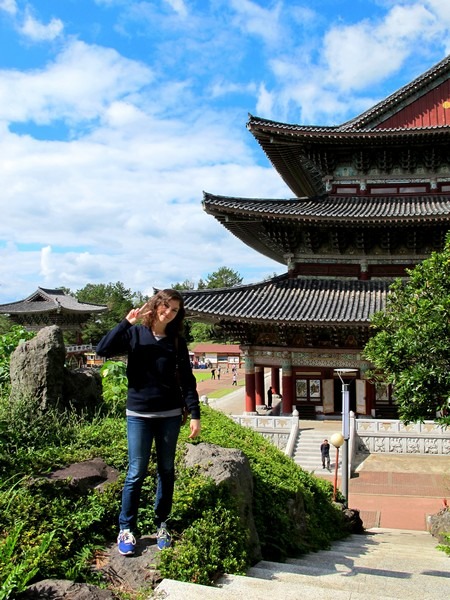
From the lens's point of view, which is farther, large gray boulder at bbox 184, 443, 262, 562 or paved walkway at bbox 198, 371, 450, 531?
paved walkway at bbox 198, 371, 450, 531

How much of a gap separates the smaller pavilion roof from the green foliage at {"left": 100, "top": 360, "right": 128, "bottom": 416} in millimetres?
43810

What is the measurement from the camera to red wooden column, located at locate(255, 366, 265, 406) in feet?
73.1

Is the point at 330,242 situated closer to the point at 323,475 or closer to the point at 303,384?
the point at 303,384

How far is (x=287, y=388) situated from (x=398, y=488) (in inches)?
239

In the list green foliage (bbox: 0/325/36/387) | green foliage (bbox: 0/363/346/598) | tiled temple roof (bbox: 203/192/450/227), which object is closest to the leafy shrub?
green foliage (bbox: 0/363/346/598)

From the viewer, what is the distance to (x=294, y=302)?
64.4 ft

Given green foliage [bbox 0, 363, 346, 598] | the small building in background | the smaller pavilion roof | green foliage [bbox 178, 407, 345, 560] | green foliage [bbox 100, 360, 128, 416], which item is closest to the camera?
green foliage [bbox 0, 363, 346, 598]

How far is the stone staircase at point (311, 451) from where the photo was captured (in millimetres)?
17062

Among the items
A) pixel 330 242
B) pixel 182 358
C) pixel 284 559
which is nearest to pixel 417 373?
pixel 284 559

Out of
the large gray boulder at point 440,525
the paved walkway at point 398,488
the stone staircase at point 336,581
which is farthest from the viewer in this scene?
the paved walkway at point 398,488

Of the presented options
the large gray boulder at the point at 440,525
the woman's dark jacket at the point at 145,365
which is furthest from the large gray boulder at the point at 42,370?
the large gray boulder at the point at 440,525

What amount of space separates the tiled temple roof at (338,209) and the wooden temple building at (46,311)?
36.3m

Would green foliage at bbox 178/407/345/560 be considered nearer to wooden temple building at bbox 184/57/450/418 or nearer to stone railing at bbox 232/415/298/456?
stone railing at bbox 232/415/298/456

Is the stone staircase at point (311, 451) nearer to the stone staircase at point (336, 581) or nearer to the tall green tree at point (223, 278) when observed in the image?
the stone staircase at point (336, 581)
